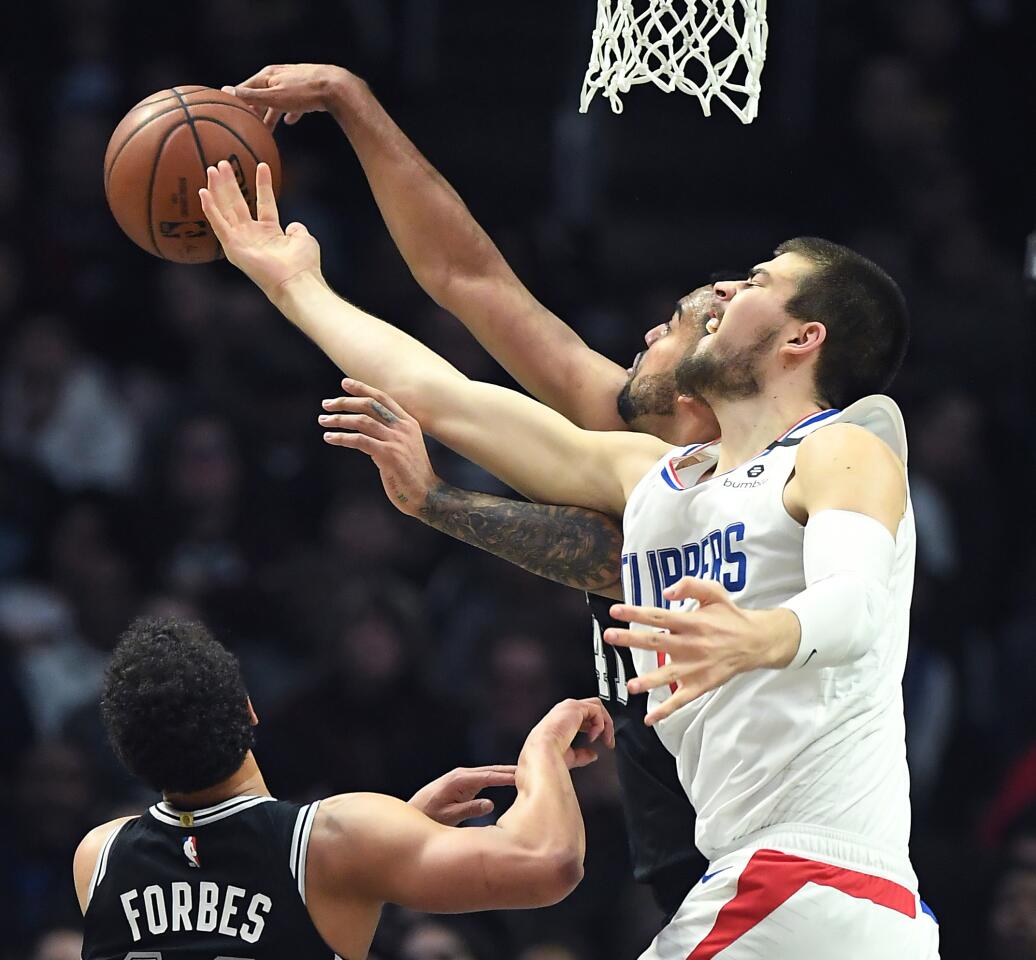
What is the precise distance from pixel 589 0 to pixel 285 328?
2349 mm

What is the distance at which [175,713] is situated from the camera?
3418 millimetres

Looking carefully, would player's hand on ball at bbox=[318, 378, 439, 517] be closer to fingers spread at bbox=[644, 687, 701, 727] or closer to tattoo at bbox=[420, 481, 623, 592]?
tattoo at bbox=[420, 481, 623, 592]

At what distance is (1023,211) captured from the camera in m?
9.04

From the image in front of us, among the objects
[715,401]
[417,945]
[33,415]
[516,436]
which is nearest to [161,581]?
[33,415]

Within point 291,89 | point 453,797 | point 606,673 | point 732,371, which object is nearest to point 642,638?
point 732,371

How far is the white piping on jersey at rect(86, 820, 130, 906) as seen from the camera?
11.6 feet

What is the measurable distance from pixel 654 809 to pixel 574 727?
1.16 ft

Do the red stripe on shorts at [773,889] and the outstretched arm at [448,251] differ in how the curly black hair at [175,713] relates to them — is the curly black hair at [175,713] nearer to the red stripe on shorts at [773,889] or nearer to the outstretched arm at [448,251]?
the red stripe on shorts at [773,889]

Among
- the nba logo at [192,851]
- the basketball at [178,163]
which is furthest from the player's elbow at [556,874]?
the basketball at [178,163]

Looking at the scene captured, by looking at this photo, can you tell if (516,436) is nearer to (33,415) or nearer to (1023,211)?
(33,415)

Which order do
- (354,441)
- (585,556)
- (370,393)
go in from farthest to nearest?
1. (585,556)
2. (370,393)
3. (354,441)

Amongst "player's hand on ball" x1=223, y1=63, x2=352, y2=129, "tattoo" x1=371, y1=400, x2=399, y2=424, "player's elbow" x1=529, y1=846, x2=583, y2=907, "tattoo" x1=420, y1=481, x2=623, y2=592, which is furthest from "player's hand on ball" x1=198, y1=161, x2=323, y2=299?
"player's elbow" x1=529, y1=846, x2=583, y2=907

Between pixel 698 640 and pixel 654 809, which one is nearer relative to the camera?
pixel 698 640

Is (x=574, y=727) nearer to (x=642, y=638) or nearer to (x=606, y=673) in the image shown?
(x=606, y=673)
